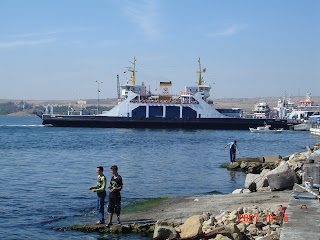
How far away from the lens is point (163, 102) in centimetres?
6744

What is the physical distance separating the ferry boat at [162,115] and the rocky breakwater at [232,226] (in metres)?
54.8

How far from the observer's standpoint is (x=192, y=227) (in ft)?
27.9

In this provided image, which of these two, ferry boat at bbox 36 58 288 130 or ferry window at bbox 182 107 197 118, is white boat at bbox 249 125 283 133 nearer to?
ferry boat at bbox 36 58 288 130

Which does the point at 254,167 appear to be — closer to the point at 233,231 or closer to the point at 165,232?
the point at 165,232

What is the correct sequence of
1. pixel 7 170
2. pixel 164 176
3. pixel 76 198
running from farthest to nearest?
pixel 7 170 → pixel 164 176 → pixel 76 198

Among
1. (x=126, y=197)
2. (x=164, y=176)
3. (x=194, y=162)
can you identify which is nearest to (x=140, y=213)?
(x=126, y=197)

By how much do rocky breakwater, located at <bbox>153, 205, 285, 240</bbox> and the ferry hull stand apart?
180 feet

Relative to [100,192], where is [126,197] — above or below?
below

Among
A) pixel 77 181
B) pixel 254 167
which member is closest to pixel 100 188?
pixel 77 181

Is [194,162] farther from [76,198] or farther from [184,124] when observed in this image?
[184,124]

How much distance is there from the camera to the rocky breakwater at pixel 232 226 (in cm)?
788

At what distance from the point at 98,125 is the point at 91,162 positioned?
40085mm

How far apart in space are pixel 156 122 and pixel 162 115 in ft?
13.2

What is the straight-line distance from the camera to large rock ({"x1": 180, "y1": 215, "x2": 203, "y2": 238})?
27.2ft
